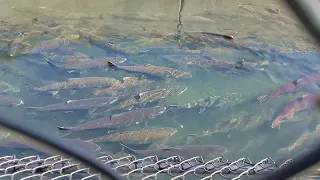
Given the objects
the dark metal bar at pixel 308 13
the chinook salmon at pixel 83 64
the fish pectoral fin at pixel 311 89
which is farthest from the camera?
the chinook salmon at pixel 83 64

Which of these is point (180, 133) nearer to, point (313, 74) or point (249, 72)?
point (249, 72)

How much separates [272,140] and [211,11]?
106 inches

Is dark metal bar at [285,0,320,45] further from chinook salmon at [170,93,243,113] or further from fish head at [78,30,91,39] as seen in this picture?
fish head at [78,30,91,39]

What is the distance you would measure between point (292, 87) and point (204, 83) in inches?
32.4

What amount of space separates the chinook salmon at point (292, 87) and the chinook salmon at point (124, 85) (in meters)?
1.12

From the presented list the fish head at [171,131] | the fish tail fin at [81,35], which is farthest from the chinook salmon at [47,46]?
the fish head at [171,131]

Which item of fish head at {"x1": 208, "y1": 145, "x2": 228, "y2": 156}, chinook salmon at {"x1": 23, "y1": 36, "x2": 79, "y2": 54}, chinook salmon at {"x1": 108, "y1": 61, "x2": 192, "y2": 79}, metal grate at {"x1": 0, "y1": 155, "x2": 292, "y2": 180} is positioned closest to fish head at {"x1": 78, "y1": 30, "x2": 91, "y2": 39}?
chinook salmon at {"x1": 23, "y1": 36, "x2": 79, "y2": 54}

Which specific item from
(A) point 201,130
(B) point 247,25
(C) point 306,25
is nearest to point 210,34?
(B) point 247,25

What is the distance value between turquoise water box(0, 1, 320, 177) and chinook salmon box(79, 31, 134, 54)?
0.06 meters

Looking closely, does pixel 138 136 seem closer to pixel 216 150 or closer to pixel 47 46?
pixel 216 150

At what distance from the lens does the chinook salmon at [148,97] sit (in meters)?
3.78

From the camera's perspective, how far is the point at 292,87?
4.01 m

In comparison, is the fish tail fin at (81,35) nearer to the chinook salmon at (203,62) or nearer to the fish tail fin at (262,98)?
the chinook salmon at (203,62)

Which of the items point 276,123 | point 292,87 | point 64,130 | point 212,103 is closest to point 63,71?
point 64,130
